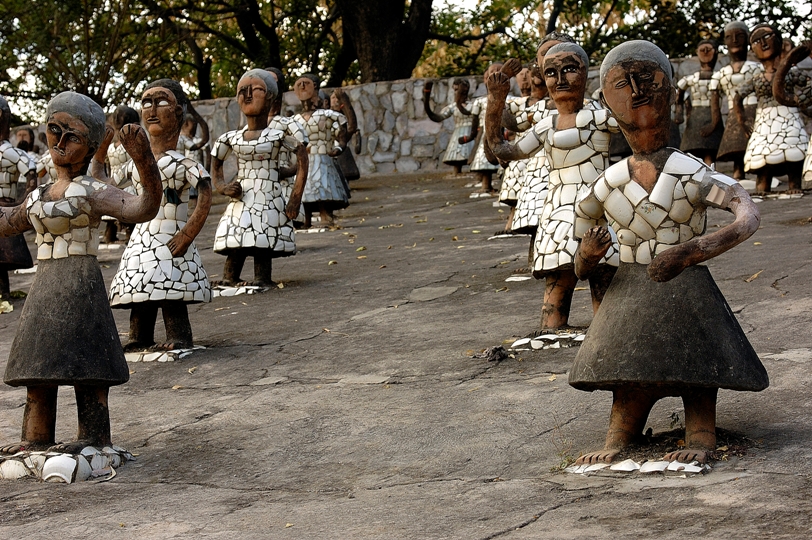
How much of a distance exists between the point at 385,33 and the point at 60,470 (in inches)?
685

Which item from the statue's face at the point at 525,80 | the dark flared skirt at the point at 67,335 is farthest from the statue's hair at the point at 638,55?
the statue's face at the point at 525,80

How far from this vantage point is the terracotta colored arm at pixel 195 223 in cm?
673

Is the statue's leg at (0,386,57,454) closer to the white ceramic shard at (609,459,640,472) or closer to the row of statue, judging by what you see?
the row of statue

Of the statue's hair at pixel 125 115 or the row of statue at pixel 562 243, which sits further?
the statue's hair at pixel 125 115

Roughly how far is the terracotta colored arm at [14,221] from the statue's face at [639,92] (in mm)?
2643

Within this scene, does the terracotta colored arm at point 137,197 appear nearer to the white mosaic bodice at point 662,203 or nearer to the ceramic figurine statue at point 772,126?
the white mosaic bodice at point 662,203

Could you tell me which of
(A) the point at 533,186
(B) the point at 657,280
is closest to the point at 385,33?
(A) the point at 533,186

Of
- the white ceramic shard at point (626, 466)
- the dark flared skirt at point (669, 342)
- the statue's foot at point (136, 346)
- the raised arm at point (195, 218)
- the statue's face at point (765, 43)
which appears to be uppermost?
the statue's face at point (765, 43)

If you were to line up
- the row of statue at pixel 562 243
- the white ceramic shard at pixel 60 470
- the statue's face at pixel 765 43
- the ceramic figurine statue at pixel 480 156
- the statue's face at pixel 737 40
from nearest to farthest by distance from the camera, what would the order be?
the row of statue at pixel 562 243 → the white ceramic shard at pixel 60 470 → the statue's face at pixel 765 43 → the statue's face at pixel 737 40 → the ceramic figurine statue at pixel 480 156

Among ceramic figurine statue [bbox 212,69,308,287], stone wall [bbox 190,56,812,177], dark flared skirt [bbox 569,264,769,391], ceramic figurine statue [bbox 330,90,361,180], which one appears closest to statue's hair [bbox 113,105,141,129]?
ceramic figurine statue [bbox 212,69,308,287]

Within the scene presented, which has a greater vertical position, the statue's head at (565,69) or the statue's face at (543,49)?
the statue's face at (543,49)

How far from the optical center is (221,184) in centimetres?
895

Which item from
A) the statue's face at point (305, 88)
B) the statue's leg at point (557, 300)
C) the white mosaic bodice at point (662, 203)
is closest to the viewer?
the white mosaic bodice at point (662, 203)

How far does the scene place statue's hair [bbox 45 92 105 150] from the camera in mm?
5039
